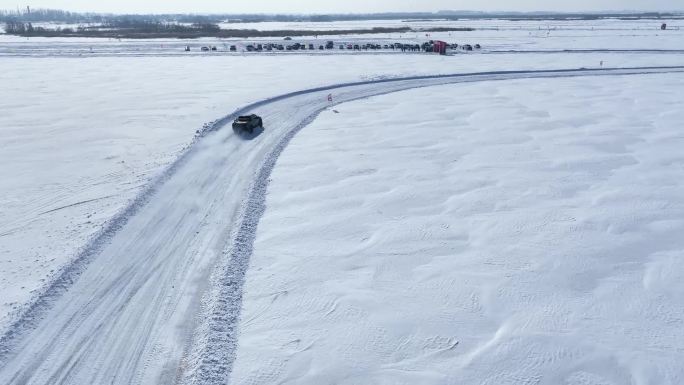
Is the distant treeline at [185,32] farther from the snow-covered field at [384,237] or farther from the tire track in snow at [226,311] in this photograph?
the tire track in snow at [226,311]

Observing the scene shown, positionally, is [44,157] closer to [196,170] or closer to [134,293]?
[196,170]

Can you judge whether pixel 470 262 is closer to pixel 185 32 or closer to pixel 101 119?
pixel 101 119

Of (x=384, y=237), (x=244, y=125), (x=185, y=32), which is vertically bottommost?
(x=384, y=237)

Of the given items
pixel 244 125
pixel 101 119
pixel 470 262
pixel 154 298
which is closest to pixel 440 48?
pixel 244 125

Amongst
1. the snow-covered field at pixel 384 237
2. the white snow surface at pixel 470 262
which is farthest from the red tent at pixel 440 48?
the white snow surface at pixel 470 262

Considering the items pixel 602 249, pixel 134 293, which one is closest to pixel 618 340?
pixel 602 249

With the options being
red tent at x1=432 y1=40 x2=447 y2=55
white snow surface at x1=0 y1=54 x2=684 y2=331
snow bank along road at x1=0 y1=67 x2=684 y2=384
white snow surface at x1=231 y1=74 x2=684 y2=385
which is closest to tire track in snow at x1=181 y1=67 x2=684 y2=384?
snow bank along road at x1=0 y1=67 x2=684 y2=384
